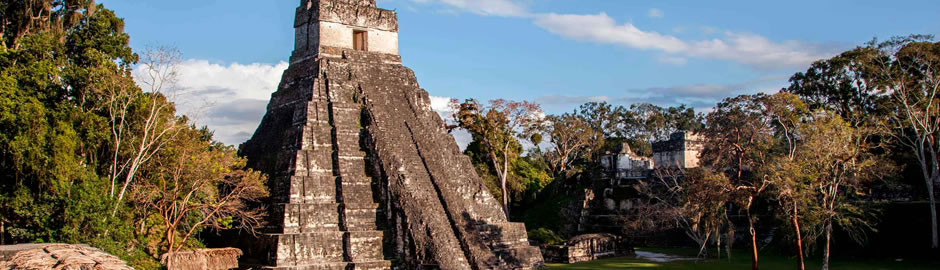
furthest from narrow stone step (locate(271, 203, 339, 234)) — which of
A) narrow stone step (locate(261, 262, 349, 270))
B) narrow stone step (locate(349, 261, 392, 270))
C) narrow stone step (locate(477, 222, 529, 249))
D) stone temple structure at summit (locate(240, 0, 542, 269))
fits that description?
narrow stone step (locate(477, 222, 529, 249))

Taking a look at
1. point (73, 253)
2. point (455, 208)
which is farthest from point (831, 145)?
point (73, 253)

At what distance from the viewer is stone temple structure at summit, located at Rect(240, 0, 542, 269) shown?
1795 centimetres

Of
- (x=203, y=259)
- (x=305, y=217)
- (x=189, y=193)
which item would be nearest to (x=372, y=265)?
(x=305, y=217)

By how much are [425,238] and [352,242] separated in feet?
5.39

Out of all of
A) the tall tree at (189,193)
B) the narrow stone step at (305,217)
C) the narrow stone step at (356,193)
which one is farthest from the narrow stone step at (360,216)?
the tall tree at (189,193)

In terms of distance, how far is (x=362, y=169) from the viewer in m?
19.6

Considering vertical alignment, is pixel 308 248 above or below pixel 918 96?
below

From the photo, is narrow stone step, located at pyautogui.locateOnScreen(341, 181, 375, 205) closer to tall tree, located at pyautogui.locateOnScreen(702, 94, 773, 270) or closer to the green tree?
the green tree

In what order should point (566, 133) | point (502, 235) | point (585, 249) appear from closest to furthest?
point (502, 235) → point (585, 249) → point (566, 133)

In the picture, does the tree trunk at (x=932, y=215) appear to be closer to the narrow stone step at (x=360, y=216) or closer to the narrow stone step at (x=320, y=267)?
the narrow stone step at (x=360, y=216)

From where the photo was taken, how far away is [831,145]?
1770cm

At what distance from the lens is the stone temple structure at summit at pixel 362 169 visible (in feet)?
58.9

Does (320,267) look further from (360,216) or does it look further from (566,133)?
(566,133)

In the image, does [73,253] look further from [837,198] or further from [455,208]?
[837,198]
